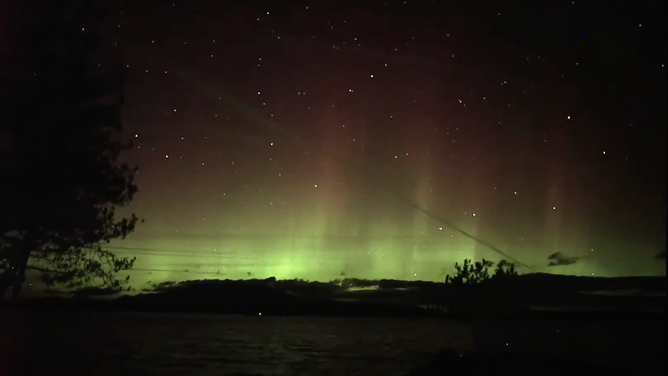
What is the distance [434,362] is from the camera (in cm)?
1978

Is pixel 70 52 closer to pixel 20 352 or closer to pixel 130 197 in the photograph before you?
pixel 130 197

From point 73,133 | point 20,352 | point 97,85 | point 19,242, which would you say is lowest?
point 20,352

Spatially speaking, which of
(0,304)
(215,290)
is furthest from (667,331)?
(215,290)

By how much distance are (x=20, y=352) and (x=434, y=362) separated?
1924 cm

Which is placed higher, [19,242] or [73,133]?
[73,133]

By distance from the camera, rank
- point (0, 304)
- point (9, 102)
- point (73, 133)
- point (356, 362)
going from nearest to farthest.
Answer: point (9, 102) < point (73, 133) < point (0, 304) < point (356, 362)

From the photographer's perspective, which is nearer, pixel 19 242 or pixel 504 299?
pixel 19 242

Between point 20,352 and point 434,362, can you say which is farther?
point 20,352

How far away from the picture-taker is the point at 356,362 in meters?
33.6

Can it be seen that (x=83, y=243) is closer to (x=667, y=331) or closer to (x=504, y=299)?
(x=667, y=331)

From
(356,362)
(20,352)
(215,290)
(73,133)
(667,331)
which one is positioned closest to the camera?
(73,133)

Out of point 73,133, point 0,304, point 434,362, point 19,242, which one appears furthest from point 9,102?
point 434,362

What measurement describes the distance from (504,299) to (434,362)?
1058 inches

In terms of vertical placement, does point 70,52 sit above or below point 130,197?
above
